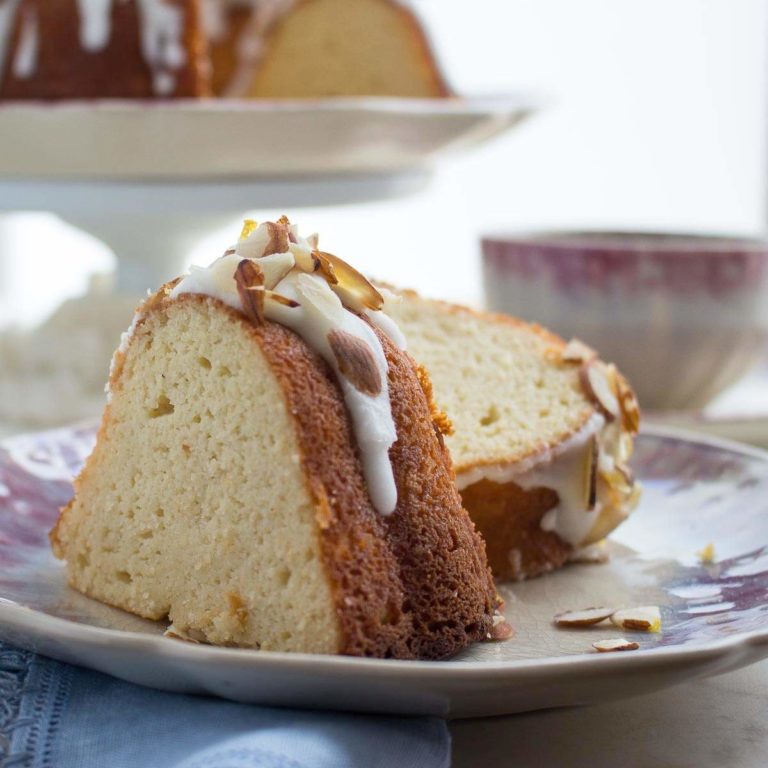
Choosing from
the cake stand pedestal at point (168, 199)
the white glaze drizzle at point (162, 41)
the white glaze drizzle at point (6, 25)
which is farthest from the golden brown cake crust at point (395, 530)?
the white glaze drizzle at point (6, 25)

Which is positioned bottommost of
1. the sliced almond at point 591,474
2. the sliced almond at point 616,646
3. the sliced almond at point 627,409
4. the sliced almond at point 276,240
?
the sliced almond at point 616,646

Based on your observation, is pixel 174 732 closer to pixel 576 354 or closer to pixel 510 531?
pixel 510 531

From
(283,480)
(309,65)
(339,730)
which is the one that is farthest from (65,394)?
(339,730)

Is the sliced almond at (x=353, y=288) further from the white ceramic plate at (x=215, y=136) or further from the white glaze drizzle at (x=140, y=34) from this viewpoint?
the white glaze drizzle at (x=140, y=34)

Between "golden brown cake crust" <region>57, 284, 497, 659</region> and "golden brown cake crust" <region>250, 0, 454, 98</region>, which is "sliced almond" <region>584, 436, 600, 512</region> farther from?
"golden brown cake crust" <region>250, 0, 454, 98</region>

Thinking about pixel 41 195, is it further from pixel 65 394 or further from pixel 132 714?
pixel 132 714

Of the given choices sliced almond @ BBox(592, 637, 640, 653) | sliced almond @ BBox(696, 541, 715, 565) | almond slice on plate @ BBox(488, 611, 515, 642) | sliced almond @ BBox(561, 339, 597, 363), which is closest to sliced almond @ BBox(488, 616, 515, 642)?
almond slice on plate @ BBox(488, 611, 515, 642)
